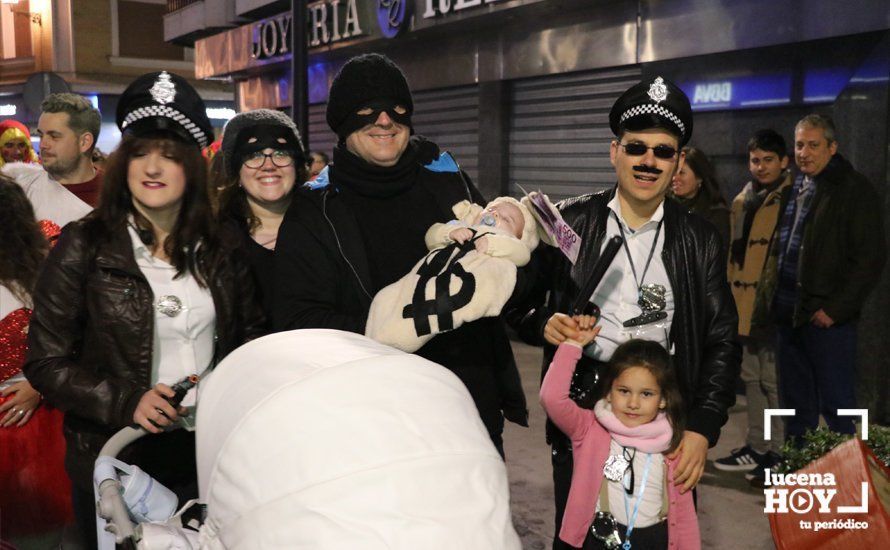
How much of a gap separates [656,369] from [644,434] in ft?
0.89

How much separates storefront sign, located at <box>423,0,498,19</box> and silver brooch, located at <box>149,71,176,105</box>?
7.62 meters

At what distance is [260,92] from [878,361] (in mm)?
12858

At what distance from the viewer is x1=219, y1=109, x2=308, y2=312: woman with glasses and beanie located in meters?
3.76

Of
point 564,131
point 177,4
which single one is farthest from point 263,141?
point 177,4

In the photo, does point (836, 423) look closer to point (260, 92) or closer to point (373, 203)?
point (373, 203)

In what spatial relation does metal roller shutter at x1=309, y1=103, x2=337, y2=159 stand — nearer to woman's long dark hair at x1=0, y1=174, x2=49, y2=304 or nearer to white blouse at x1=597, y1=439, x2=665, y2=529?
woman's long dark hair at x1=0, y1=174, x2=49, y2=304

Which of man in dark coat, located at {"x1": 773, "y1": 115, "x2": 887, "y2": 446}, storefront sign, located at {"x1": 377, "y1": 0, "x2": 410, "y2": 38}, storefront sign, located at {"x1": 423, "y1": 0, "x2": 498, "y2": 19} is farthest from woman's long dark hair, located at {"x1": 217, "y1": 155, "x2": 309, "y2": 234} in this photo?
storefront sign, located at {"x1": 377, "y1": 0, "x2": 410, "y2": 38}

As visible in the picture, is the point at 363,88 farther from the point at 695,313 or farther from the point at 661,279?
the point at 695,313

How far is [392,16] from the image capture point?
1173cm

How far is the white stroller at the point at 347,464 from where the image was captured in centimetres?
168

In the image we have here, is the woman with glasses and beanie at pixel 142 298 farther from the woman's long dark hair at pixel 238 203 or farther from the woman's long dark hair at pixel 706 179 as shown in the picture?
the woman's long dark hair at pixel 706 179

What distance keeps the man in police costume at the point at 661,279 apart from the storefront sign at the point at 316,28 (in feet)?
33.0

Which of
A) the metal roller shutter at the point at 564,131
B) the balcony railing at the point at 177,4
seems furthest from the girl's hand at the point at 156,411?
the balcony railing at the point at 177,4

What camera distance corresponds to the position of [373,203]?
10.1ft
